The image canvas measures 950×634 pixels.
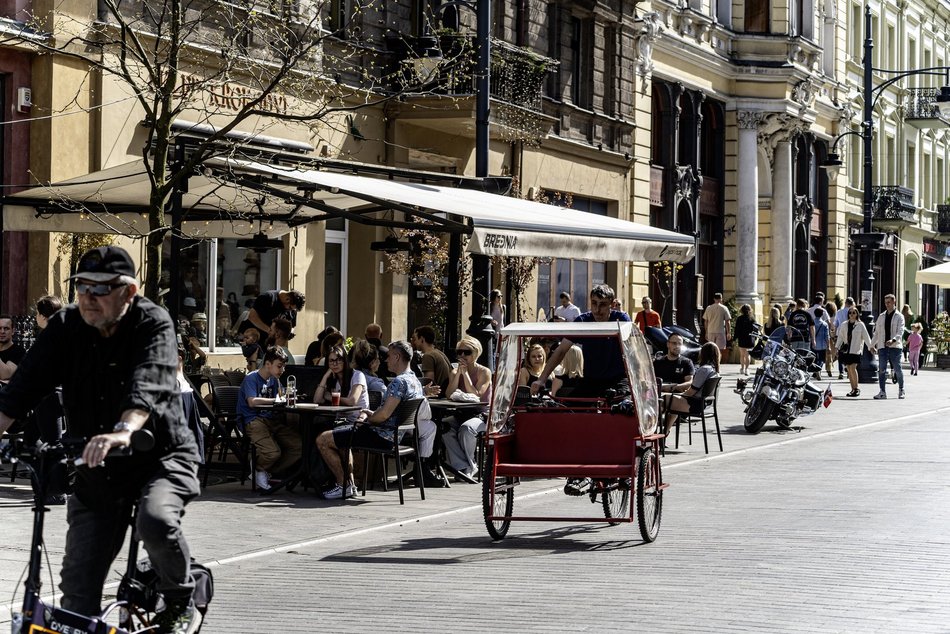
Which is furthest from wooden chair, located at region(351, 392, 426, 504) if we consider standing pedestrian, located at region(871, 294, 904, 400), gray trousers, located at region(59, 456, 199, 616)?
standing pedestrian, located at region(871, 294, 904, 400)

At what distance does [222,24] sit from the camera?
20484mm

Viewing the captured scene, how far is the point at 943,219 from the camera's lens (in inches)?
2431

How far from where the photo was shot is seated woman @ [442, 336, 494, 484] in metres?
13.9

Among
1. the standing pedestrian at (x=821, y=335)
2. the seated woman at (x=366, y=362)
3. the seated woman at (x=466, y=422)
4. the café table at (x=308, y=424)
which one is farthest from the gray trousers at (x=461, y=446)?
the standing pedestrian at (x=821, y=335)

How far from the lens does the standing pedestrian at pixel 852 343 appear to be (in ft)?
91.3

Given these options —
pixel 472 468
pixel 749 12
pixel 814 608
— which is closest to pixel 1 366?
pixel 472 468

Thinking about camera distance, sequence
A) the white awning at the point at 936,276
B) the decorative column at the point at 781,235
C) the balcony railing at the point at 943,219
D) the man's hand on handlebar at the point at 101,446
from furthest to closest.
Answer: the balcony railing at the point at 943,219
the decorative column at the point at 781,235
the white awning at the point at 936,276
the man's hand on handlebar at the point at 101,446

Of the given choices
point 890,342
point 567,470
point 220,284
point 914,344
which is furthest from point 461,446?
point 914,344

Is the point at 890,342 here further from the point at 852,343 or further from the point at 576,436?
the point at 576,436

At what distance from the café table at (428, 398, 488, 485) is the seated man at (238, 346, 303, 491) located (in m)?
1.32

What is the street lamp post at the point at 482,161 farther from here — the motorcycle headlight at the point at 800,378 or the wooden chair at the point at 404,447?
the motorcycle headlight at the point at 800,378

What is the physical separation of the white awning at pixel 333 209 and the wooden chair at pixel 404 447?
183cm

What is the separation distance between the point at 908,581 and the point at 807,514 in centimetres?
309

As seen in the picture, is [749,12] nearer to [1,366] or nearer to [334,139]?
[334,139]
